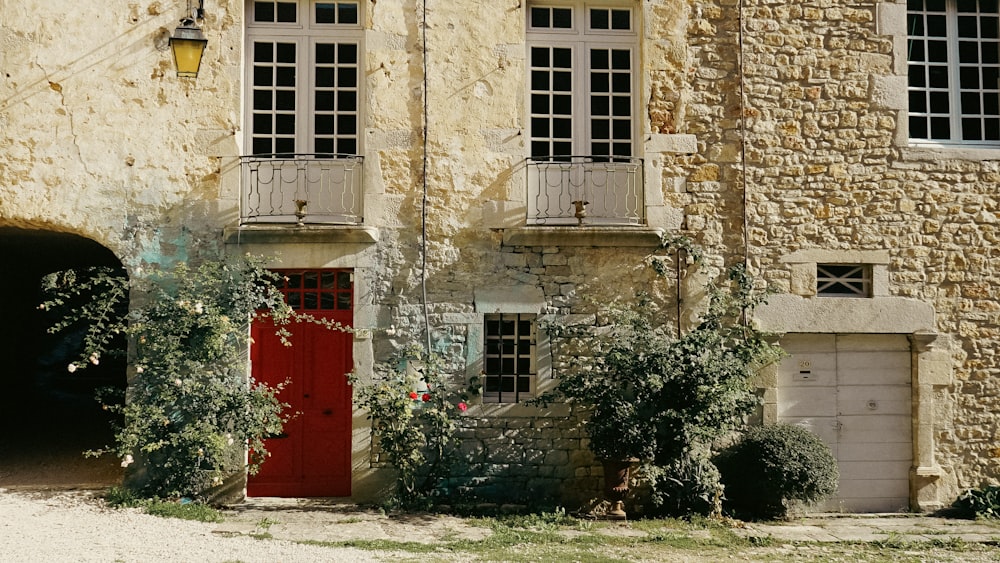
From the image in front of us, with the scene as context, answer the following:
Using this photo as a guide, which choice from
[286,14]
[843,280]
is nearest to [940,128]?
[843,280]

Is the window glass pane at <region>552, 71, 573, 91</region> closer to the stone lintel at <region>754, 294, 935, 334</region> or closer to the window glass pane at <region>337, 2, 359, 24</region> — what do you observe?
the window glass pane at <region>337, 2, 359, 24</region>

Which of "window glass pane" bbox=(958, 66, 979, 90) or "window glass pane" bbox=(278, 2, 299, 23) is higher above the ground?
"window glass pane" bbox=(278, 2, 299, 23)

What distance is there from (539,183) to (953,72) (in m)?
4.09

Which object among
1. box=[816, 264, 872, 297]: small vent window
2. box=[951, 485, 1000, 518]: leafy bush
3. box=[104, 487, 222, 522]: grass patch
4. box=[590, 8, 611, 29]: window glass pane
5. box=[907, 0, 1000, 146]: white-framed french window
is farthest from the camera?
box=[907, 0, 1000, 146]: white-framed french window

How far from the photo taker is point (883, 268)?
797 cm

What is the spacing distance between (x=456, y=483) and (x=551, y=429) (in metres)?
0.95

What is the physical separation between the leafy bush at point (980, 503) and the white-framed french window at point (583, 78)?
4294 millimetres

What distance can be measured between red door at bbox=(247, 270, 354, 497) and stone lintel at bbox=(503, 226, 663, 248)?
1.58 meters

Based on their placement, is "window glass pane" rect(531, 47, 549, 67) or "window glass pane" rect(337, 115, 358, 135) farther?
"window glass pane" rect(531, 47, 549, 67)

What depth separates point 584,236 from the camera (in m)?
7.75

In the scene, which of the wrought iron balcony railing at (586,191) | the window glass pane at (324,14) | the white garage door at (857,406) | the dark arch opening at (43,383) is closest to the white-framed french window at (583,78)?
the wrought iron balcony railing at (586,191)

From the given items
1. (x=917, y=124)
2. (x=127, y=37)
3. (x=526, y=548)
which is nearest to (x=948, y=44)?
(x=917, y=124)

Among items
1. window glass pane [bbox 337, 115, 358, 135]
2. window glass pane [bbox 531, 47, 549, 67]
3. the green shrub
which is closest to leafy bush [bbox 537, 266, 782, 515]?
the green shrub

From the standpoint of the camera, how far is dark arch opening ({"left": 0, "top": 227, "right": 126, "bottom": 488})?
8312 mm
